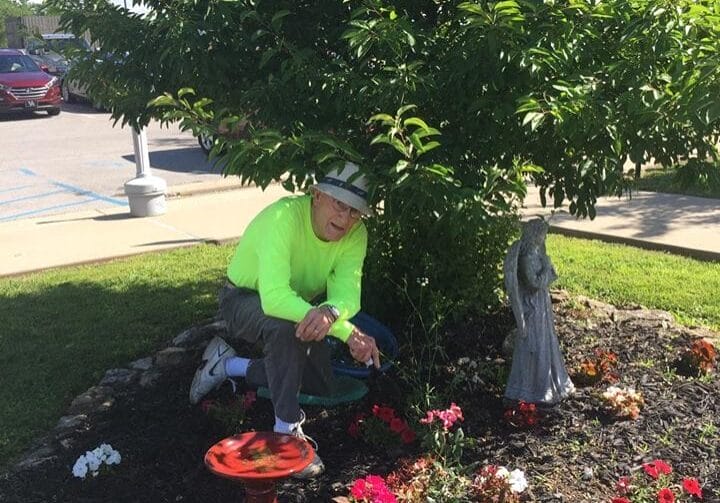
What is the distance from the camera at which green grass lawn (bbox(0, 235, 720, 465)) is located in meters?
4.27

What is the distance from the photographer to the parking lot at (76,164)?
32.6 ft

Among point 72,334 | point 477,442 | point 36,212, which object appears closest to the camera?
point 477,442

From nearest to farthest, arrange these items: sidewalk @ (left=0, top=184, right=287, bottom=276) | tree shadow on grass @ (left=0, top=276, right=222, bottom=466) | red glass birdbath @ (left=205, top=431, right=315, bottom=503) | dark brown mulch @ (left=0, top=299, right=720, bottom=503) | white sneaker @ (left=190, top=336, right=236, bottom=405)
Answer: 1. red glass birdbath @ (left=205, top=431, right=315, bottom=503)
2. dark brown mulch @ (left=0, top=299, right=720, bottom=503)
3. white sneaker @ (left=190, top=336, right=236, bottom=405)
4. tree shadow on grass @ (left=0, top=276, right=222, bottom=466)
5. sidewalk @ (left=0, top=184, right=287, bottom=276)

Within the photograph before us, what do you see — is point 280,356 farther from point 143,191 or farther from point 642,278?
point 143,191

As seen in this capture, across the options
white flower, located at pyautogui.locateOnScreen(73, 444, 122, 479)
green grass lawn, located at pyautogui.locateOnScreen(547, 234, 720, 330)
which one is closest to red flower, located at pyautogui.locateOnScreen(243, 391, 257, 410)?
white flower, located at pyautogui.locateOnScreen(73, 444, 122, 479)

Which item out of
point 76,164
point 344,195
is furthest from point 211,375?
point 76,164

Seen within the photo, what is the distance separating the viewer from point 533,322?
3.57 metres

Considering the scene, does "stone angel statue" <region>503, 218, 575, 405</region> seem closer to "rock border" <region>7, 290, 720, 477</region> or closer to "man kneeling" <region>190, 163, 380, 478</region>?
"man kneeling" <region>190, 163, 380, 478</region>

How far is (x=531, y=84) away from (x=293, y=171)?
36.0 inches

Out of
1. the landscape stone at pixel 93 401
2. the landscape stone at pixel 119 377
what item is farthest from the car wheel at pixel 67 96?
the landscape stone at pixel 93 401

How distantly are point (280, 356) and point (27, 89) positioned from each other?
17.8m

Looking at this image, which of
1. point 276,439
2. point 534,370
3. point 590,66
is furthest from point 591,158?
point 276,439

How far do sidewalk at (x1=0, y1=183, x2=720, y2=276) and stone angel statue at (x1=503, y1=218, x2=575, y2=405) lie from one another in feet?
10.7

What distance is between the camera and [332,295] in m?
3.33
